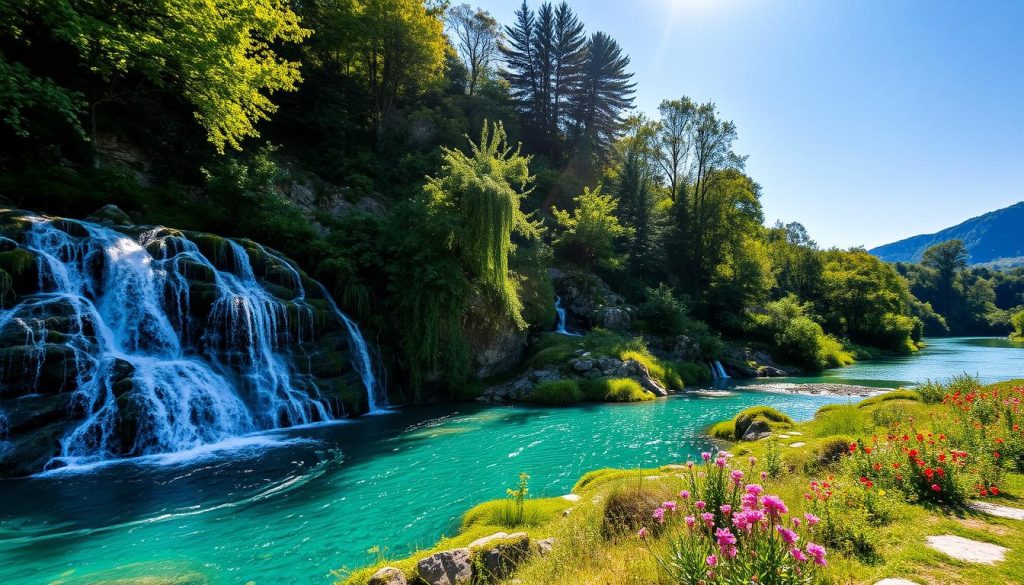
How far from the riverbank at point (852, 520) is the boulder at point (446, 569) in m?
0.18

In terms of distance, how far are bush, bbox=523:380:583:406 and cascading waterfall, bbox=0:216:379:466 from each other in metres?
6.36

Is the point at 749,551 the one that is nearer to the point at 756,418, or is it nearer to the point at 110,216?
the point at 756,418

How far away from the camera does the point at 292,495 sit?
714 centimetres

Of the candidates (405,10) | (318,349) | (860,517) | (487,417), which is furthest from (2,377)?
(405,10)

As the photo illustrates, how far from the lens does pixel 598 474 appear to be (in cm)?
723

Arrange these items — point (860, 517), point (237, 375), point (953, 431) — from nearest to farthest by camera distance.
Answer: point (860, 517) < point (953, 431) < point (237, 375)

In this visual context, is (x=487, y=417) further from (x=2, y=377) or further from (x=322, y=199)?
(x=322, y=199)

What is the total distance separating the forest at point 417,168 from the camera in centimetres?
1418

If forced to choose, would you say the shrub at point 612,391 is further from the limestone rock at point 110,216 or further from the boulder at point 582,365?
the limestone rock at point 110,216

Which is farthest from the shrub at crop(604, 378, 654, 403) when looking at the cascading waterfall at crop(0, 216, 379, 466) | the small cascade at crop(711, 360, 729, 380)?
the small cascade at crop(711, 360, 729, 380)

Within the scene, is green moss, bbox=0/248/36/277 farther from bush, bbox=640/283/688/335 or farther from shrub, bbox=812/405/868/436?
bush, bbox=640/283/688/335

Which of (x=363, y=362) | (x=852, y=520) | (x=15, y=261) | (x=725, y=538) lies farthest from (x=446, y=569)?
(x=15, y=261)

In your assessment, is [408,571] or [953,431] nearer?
[408,571]

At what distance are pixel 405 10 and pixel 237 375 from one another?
91.9 ft
